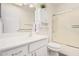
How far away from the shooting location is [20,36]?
1.22m

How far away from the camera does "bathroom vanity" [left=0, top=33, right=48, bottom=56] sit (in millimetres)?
863

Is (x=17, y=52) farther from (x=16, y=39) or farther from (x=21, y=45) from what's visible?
(x=16, y=39)

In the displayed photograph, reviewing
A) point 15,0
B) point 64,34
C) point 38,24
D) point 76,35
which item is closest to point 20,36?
point 38,24

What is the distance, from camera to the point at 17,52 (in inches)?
37.9

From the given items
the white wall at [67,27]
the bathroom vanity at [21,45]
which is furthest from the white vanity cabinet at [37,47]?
the white wall at [67,27]

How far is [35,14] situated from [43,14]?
142 millimetres

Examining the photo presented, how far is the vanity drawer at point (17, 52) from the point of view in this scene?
0.86m

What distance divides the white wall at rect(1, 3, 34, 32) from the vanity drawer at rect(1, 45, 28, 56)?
0.28 m

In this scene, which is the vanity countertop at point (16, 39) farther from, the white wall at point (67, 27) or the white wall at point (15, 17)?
the white wall at point (67, 27)

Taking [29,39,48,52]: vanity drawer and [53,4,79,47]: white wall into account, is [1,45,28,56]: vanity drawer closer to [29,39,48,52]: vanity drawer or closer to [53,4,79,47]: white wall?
[29,39,48,52]: vanity drawer

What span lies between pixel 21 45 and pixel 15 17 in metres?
0.37

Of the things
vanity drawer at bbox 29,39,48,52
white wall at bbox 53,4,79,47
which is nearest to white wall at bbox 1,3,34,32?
vanity drawer at bbox 29,39,48,52

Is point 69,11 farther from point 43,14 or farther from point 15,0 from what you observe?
point 15,0

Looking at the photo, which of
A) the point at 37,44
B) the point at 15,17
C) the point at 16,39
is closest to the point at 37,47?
the point at 37,44
